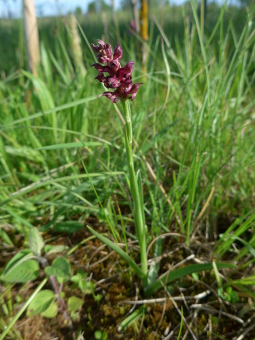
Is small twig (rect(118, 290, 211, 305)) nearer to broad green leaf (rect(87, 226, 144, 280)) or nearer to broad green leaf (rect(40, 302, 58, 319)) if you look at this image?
broad green leaf (rect(87, 226, 144, 280))

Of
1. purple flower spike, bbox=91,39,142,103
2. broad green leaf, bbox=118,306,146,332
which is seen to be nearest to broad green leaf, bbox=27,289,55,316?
broad green leaf, bbox=118,306,146,332

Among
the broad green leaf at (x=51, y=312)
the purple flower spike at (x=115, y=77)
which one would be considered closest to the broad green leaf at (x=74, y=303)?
the broad green leaf at (x=51, y=312)

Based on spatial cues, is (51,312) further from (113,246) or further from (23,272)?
(113,246)

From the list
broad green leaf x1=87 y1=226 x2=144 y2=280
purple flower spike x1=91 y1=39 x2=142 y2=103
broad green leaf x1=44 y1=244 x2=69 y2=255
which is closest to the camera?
purple flower spike x1=91 y1=39 x2=142 y2=103

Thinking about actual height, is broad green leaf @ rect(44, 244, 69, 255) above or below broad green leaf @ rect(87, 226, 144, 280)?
below

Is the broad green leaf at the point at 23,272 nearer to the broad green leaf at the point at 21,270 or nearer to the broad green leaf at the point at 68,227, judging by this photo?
the broad green leaf at the point at 21,270
